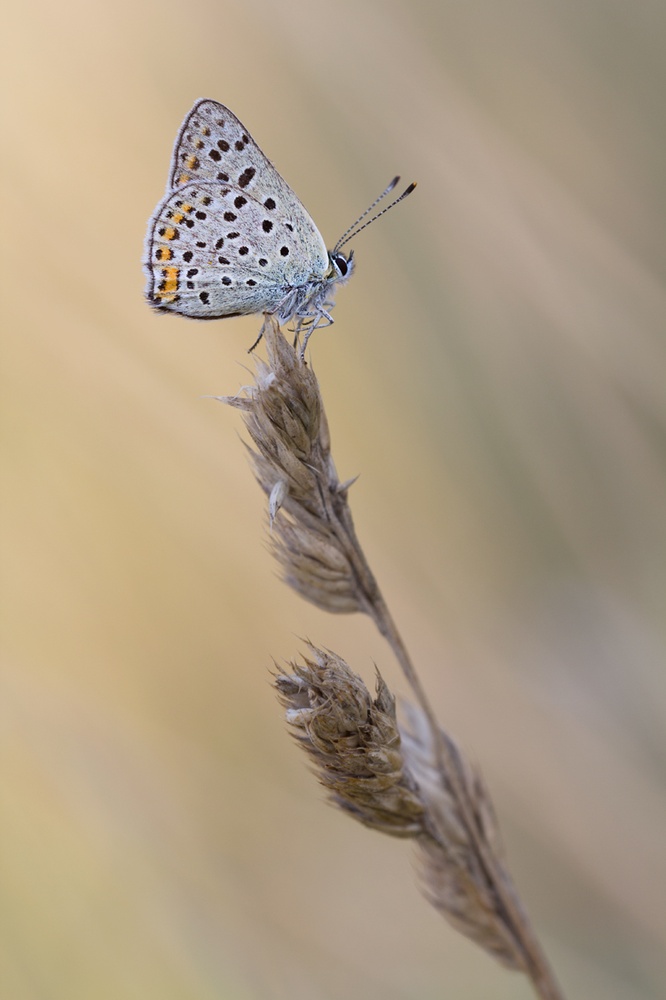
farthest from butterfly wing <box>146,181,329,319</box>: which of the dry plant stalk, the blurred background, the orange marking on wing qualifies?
the dry plant stalk

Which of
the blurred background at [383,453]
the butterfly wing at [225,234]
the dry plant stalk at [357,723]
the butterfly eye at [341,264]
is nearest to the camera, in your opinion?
the dry plant stalk at [357,723]

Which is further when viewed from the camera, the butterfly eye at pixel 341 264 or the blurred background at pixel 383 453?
the butterfly eye at pixel 341 264

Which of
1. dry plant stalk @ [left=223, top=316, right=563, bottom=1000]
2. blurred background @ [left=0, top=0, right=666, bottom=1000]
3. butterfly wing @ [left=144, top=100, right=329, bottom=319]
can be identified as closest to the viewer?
dry plant stalk @ [left=223, top=316, right=563, bottom=1000]

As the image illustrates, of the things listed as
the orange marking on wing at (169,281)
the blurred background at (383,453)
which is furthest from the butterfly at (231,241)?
the blurred background at (383,453)

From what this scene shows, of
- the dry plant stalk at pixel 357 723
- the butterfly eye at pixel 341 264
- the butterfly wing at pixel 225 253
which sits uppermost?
the butterfly wing at pixel 225 253

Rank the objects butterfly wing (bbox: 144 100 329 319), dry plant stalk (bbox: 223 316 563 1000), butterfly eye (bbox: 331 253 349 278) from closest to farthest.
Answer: dry plant stalk (bbox: 223 316 563 1000) → butterfly wing (bbox: 144 100 329 319) → butterfly eye (bbox: 331 253 349 278)

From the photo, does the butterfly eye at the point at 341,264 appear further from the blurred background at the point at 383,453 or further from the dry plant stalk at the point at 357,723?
the dry plant stalk at the point at 357,723

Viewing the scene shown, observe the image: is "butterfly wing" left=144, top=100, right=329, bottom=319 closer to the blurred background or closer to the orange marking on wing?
the orange marking on wing

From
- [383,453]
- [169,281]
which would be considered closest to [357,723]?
[169,281]
